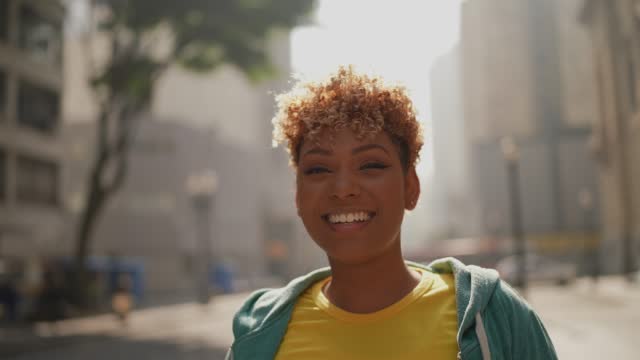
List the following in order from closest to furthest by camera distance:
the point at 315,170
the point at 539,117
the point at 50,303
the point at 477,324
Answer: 1. the point at 477,324
2. the point at 315,170
3. the point at 50,303
4. the point at 539,117

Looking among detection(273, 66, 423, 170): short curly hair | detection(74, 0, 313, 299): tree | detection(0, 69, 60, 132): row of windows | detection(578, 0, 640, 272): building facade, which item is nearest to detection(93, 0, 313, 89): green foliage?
detection(74, 0, 313, 299): tree

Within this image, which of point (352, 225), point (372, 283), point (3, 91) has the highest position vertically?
point (3, 91)

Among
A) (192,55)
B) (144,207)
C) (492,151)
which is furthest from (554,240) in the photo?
(192,55)

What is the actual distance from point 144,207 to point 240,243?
11026 mm

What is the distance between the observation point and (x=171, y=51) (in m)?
25.6

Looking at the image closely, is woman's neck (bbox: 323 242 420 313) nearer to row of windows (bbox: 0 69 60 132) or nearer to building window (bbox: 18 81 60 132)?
row of windows (bbox: 0 69 60 132)

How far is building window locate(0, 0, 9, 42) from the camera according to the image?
32.8m

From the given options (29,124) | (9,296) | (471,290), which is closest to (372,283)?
(471,290)

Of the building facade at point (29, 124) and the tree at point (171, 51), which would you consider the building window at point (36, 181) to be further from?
the tree at point (171, 51)

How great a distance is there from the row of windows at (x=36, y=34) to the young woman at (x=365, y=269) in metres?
33.3

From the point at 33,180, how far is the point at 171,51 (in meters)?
13.2

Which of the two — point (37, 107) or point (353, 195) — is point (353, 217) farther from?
point (37, 107)

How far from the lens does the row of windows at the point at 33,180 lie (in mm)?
33031

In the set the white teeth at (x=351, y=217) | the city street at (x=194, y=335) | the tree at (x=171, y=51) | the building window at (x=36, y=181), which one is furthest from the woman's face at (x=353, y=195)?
the building window at (x=36, y=181)
